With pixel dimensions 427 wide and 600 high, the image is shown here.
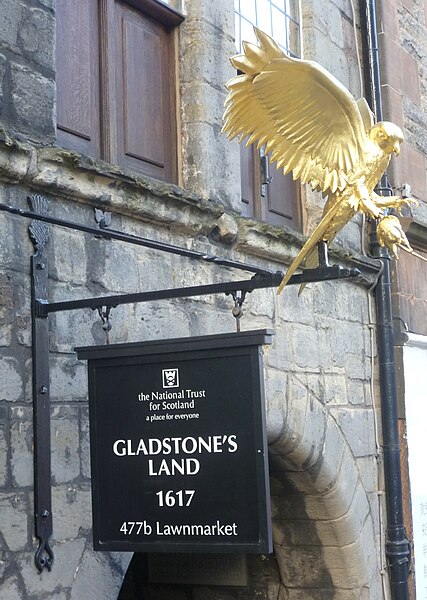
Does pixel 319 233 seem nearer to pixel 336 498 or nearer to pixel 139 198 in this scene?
pixel 139 198

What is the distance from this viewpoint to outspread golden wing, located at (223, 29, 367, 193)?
389 centimetres

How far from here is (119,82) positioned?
207 inches

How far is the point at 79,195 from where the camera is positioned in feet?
14.8

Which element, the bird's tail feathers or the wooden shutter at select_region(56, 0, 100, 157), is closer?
the bird's tail feathers

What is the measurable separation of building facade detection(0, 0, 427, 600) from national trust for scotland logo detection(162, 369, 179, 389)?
0.65 m

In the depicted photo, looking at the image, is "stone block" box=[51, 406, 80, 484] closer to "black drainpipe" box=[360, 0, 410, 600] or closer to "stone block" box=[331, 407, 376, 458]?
"stone block" box=[331, 407, 376, 458]

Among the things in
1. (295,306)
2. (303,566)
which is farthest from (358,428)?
(295,306)

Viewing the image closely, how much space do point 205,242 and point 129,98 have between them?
818 mm

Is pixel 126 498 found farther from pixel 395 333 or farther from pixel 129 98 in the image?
pixel 395 333

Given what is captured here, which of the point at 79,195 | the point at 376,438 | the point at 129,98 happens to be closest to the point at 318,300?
the point at 376,438

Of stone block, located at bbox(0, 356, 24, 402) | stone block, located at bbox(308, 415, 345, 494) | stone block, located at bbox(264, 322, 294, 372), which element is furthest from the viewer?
stone block, located at bbox(308, 415, 345, 494)

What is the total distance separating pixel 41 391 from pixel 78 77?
160cm

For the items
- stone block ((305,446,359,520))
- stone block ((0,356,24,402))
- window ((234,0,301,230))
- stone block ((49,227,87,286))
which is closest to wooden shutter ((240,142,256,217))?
window ((234,0,301,230))

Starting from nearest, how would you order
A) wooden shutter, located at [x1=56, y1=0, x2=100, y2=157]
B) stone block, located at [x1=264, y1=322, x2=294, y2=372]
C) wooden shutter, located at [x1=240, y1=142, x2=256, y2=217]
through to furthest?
1. wooden shutter, located at [x1=56, y1=0, x2=100, y2=157]
2. stone block, located at [x1=264, y1=322, x2=294, y2=372]
3. wooden shutter, located at [x1=240, y1=142, x2=256, y2=217]
